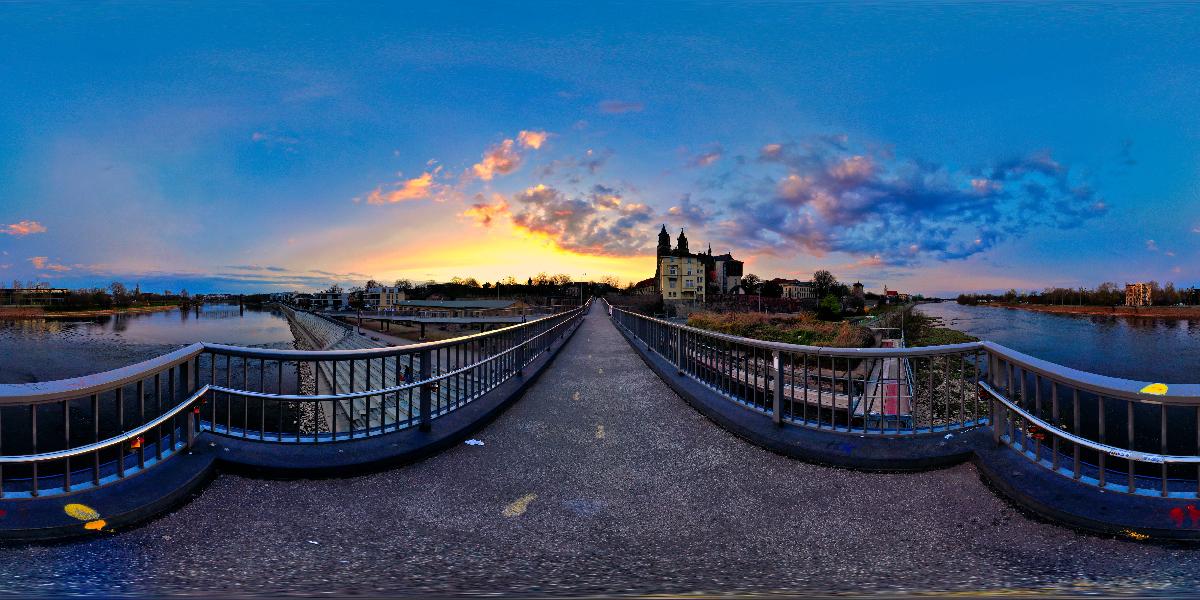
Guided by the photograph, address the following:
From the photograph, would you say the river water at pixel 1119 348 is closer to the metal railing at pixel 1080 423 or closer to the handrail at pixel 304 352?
the metal railing at pixel 1080 423

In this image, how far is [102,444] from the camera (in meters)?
3.53

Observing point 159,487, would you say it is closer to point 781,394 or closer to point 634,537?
point 634,537

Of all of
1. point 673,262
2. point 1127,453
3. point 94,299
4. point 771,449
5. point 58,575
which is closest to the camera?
point 58,575

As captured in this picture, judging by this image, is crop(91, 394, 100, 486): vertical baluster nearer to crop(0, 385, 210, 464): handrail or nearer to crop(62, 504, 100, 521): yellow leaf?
crop(0, 385, 210, 464): handrail

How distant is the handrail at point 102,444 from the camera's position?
338cm

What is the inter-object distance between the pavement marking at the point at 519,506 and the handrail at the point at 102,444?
295cm

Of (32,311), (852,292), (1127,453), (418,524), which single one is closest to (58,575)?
(418,524)

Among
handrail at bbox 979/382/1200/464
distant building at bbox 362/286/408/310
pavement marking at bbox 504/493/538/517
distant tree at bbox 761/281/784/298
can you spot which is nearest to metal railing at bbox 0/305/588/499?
pavement marking at bbox 504/493/538/517

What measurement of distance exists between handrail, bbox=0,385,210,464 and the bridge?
0.06 feet

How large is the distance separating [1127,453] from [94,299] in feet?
610

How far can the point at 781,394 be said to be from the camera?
17.2 feet

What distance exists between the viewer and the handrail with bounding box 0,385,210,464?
3377 millimetres

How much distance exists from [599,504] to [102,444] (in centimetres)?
373

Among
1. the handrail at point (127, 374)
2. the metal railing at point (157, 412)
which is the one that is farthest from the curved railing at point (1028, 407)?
the handrail at point (127, 374)
